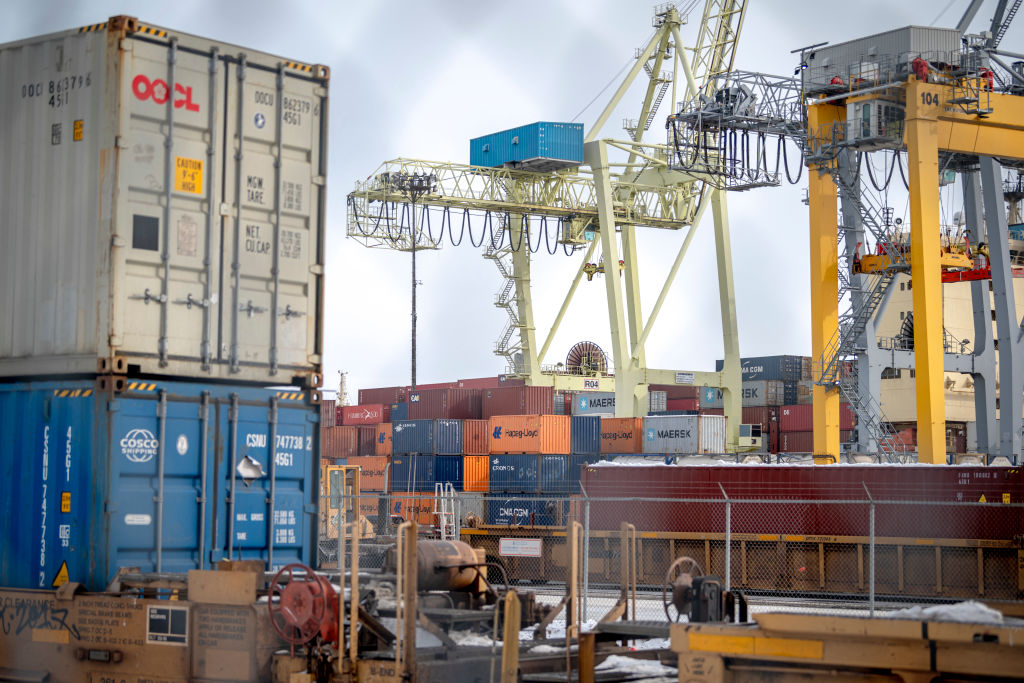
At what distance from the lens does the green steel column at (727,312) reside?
2067 inches

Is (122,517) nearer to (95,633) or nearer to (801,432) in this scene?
(95,633)

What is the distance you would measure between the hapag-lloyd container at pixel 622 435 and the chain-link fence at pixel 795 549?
11.1 m

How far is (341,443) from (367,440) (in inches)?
62.7

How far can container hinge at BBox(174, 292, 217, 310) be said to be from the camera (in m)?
12.6

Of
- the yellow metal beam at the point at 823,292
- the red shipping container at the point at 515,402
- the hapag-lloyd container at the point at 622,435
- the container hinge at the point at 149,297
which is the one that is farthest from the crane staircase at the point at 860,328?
the container hinge at the point at 149,297

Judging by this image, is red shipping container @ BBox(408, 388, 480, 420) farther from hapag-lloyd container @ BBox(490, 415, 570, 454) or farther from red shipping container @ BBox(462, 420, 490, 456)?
hapag-lloyd container @ BBox(490, 415, 570, 454)

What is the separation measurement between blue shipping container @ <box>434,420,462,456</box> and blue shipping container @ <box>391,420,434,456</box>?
0.87 feet

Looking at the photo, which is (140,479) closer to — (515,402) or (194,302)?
(194,302)

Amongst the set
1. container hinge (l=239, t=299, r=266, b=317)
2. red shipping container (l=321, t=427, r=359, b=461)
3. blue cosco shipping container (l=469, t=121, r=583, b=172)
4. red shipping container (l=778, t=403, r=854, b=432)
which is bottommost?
red shipping container (l=321, t=427, r=359, b=461)

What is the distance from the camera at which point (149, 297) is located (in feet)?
40.4

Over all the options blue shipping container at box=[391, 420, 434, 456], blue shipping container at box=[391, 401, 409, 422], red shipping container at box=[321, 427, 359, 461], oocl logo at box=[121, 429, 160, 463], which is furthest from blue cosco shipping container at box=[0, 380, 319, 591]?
red shipping container at box=[321, 427, 359, 461]

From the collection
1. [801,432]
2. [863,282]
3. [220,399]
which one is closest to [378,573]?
[220,399]

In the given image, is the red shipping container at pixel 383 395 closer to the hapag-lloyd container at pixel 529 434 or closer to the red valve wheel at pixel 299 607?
the hapag-lloyd container at pixel 529 434

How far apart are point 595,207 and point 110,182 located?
148 ft
